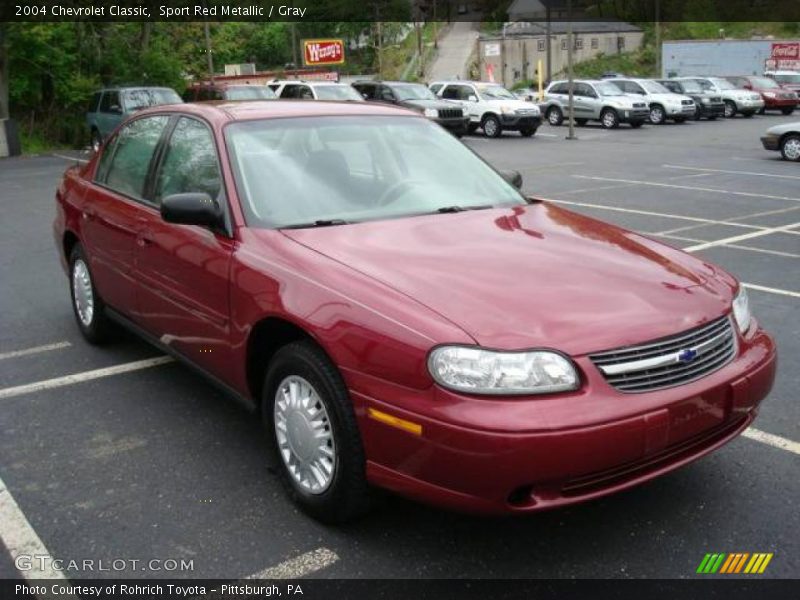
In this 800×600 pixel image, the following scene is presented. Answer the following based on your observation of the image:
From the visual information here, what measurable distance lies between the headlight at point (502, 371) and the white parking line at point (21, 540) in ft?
5.18

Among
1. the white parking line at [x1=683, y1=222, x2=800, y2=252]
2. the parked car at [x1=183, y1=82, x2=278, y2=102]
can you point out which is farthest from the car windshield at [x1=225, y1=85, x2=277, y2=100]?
the white parking line at [x1=683, y1=222, x2=800, y2=252]

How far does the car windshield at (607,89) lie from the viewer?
2994 centimetres

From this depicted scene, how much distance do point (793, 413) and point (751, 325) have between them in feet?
3.55

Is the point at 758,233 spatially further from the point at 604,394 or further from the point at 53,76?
the point at 53,76

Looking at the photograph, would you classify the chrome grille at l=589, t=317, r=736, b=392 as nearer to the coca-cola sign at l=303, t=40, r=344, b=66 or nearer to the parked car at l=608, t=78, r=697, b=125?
the parked car at l=608, t=78, r=697, b=125

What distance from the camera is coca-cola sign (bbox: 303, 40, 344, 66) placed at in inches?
1934

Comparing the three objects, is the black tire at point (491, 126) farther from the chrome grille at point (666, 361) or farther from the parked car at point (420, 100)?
the chrome grille at point (666, 361)

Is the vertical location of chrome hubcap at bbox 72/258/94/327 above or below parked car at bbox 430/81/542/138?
below

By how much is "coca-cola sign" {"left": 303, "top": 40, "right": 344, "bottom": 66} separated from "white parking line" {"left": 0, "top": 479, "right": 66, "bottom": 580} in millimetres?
47718

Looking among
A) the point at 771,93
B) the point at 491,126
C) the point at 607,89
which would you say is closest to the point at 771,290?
the point at 491,126

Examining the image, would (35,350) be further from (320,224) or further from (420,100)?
(420,100)

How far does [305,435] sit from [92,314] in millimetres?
2816

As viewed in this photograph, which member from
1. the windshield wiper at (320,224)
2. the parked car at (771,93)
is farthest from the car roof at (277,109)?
the parked car at (771,93)

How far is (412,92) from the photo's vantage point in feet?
85.7
